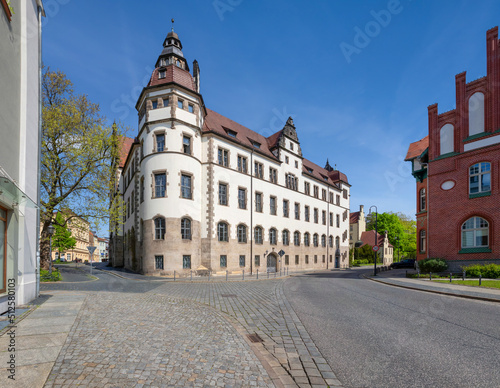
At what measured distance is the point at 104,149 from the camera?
71.4 ft

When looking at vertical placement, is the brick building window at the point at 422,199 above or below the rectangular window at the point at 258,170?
below

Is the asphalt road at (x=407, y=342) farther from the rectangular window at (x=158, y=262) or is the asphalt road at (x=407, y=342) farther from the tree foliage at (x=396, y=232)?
the tree foliage at (x=396, y=232)

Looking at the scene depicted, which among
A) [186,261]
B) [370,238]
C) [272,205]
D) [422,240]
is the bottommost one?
[370,238]

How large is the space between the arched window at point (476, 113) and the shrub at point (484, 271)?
417 inches

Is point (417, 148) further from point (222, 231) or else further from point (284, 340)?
point (284, 340)

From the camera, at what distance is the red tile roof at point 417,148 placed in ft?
91.4

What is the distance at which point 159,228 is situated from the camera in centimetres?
2483

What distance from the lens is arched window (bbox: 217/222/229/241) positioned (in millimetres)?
28156

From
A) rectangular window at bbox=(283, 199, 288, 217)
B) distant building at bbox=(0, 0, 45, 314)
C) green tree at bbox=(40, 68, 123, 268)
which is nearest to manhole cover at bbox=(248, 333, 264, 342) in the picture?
distant building at bbox=(0, 0, 45, 314)

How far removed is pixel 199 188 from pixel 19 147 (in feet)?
59.2

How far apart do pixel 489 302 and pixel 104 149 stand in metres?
25.5

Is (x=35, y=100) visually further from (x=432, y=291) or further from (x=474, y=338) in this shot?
(x=432, y=291)

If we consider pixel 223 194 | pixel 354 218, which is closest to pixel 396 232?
pixel 354 218

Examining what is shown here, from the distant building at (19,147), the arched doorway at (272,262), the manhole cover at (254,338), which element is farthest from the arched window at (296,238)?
the manhole cover at (254,338)
